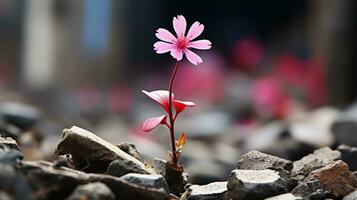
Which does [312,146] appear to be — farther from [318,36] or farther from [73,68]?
[73,68]

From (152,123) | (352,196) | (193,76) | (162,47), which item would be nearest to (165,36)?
(162,47)

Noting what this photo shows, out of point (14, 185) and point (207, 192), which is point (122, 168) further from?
point (14, 185)

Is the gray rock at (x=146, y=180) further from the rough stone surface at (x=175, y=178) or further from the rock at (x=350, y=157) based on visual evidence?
the rock at (x=350, y=157)

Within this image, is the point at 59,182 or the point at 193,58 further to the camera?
the point at 193,58

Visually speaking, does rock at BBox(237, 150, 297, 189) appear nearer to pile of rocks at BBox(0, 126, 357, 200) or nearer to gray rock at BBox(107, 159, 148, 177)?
pile of rocks at BBox(0, 126, 357, 200)

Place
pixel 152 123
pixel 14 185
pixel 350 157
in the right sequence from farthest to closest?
pixel 350 157 → pixel 152 123 → pixel 14 185

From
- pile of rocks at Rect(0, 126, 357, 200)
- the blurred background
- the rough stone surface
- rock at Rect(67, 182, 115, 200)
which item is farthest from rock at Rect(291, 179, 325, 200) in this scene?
the blurred background
